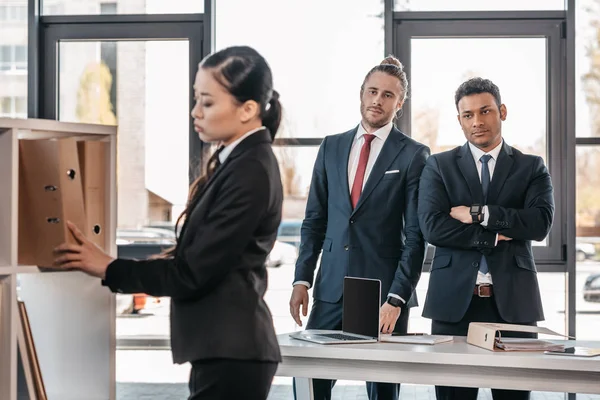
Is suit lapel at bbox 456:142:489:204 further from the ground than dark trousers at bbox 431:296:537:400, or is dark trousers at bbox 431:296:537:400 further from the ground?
suit lapel at bbox 456:142:489:204

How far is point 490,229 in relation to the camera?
361 cm

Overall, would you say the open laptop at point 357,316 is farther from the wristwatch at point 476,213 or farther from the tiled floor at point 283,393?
the tiled floor at point 283,393

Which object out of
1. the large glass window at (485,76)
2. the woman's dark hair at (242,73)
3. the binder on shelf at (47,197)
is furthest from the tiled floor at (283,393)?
the woman's dark hair at (242,73)

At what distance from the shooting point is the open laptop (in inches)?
125

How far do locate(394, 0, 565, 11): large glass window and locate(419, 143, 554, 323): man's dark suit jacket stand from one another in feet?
4.43

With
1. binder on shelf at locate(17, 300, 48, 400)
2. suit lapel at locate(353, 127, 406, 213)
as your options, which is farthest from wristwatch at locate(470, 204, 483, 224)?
binder on shelf at locate(17, 300, 48, 400)

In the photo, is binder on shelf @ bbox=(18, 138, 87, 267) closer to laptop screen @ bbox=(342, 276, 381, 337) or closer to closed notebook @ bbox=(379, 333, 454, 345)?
laptop screen @ bbox=(342, 276, 381, 337)

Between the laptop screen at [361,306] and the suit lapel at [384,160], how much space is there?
507 millimetres

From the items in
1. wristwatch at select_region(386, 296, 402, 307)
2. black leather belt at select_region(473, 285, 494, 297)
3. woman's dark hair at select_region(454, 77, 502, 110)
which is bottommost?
wristwatch at select_region(386, 296, 402, 307)

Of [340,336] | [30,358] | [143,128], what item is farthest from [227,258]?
[143,128]

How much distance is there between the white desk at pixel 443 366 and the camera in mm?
2887

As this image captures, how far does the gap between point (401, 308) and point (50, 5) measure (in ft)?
9.29

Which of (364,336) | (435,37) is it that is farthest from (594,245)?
(364,336)

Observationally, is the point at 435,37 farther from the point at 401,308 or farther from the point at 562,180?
the point at 401,308
